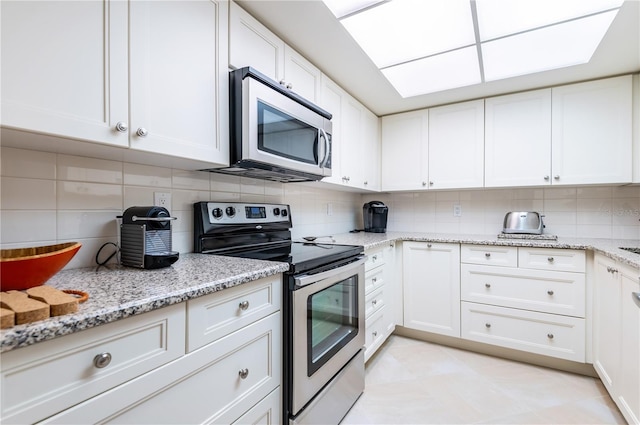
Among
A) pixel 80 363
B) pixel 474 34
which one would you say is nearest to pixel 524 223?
pixel 474 34

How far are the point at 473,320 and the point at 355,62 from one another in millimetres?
2087

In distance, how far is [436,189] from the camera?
2773mm

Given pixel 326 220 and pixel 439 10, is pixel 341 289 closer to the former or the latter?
pixel 326 220

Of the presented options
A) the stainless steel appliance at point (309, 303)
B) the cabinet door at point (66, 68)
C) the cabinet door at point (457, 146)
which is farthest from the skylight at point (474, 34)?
the stainless steel appliance at point (309, 303)

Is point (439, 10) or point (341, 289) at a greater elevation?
point (439, 10)

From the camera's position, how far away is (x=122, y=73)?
0.96m

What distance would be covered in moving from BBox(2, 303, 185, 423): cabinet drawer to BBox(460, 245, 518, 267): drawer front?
2.17 m

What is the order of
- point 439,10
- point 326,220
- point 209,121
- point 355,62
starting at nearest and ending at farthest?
point 209,121, point 439,10, point 355,62, point 326,220

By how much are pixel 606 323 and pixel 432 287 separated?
3.41 feet

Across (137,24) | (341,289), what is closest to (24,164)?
(137,24)

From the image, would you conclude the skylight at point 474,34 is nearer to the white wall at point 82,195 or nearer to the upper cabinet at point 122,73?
the upper cabinet at point 122,73

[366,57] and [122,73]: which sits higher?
[366,57]

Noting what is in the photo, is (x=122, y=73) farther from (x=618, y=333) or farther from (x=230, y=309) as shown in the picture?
(x=618, y=333)

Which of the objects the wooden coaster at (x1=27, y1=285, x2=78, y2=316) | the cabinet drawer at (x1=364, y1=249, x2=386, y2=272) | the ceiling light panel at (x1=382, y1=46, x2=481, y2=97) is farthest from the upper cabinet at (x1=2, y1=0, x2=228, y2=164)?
the ceiling light panel at (x1=382, y1=46, x2=481, y2=97)
